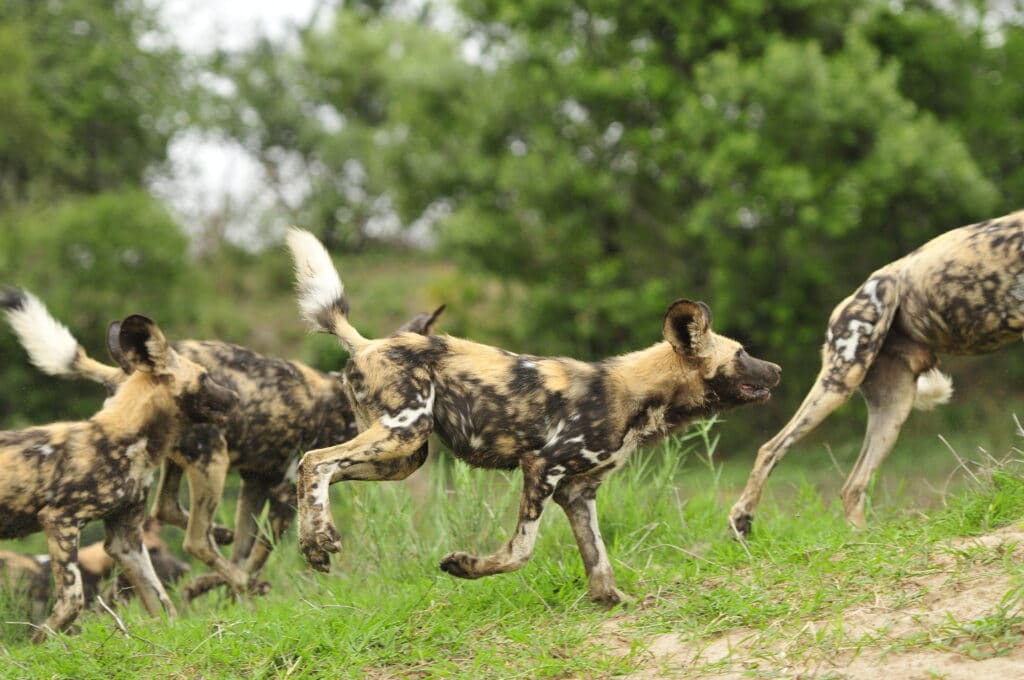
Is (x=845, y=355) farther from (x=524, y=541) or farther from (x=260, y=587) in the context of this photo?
(x=260, y=587)

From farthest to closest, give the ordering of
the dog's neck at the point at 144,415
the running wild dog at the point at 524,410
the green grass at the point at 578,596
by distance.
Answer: the dog's neck at the point at 144,415, the running wild dog at the point at 524,410, the green grass at the point at 578,596

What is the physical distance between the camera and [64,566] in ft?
16.5

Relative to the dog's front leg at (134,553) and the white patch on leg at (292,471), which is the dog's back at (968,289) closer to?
the white patch on leg at (292,471)

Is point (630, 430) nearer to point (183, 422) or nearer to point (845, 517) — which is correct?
point (845, 517)

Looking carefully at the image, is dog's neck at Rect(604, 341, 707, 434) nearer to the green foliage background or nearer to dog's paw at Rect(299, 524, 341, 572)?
dog's paw at Rect(299, 524, 341, 572)

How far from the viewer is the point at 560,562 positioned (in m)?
5.01

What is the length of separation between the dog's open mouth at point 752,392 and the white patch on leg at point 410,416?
1.27m

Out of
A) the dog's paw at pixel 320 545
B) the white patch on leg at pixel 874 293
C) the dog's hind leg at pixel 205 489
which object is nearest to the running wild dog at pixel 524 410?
the dog's paw at pixel 320 545

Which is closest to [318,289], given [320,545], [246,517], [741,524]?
[320,545]

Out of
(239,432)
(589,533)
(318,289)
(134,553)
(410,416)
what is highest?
(318,289)

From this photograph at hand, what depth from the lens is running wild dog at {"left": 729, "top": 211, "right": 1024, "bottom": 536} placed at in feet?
16.9

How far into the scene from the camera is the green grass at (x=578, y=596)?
3934 mm

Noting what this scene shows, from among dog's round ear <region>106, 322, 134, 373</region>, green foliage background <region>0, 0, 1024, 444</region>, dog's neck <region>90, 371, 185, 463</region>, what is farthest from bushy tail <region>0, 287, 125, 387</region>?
green foliage background <region>0, 0, 1024, 444</region>

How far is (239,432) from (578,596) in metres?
2.29
